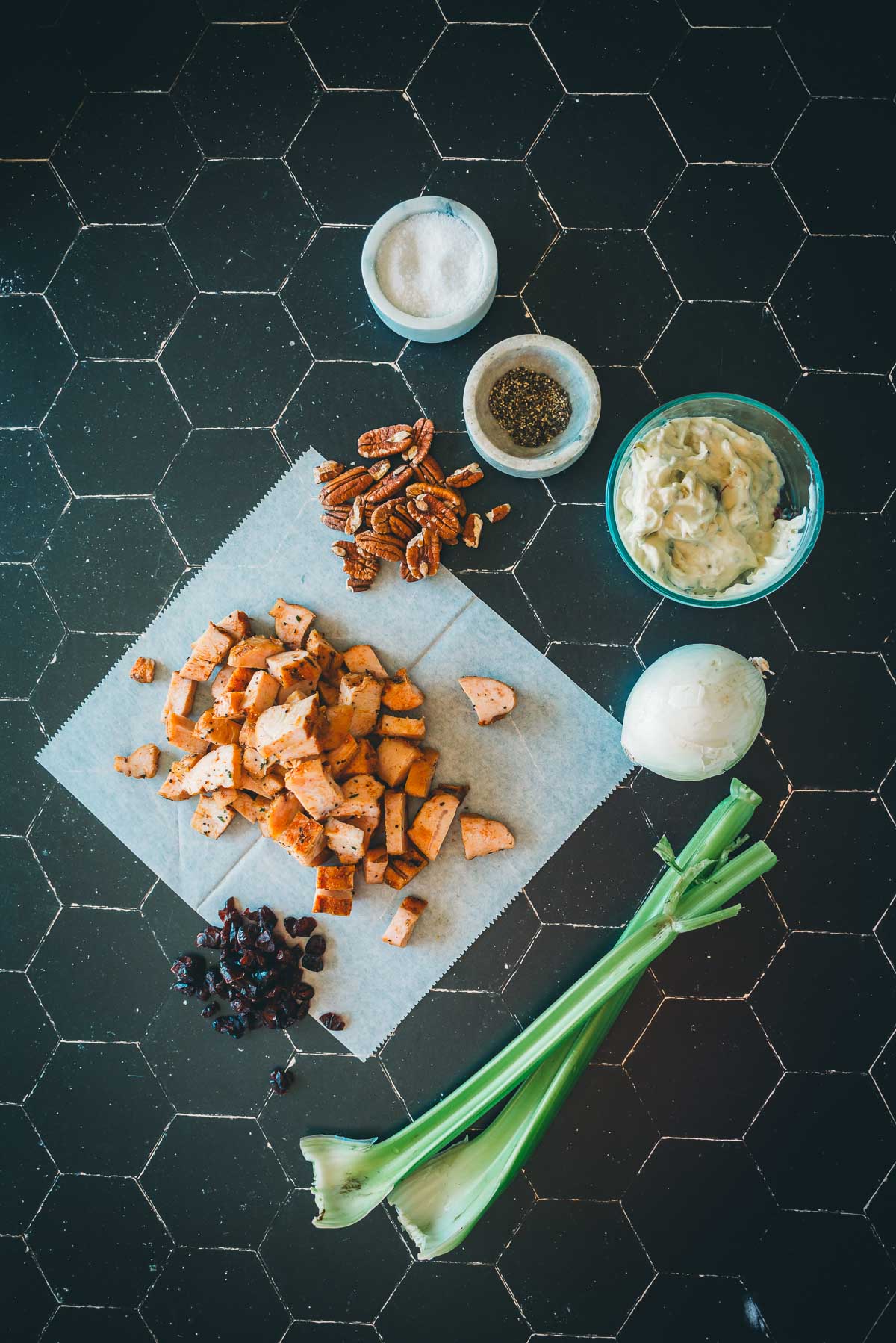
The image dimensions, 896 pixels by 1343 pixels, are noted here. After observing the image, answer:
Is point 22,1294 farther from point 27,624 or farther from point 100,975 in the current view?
point 27,624

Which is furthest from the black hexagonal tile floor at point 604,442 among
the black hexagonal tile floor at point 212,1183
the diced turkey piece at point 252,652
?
the black hexagonal tile floor at point 212,1183

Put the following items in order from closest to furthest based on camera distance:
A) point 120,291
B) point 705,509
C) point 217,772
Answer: point 705,509 < point 217,772 < point 120,291

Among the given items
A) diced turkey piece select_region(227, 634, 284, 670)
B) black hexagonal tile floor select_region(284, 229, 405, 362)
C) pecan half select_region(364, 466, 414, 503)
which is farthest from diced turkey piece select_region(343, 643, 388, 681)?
black hexagonal tile floor select_region(284, 229, 405, 362)

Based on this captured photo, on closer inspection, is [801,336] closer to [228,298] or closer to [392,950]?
[228,298]

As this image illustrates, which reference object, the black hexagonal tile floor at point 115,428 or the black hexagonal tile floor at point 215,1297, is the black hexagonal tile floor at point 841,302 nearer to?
the black hexagonal tile floor at point 115,428

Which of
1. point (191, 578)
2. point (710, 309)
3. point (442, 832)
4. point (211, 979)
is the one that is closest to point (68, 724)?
point (191, 578)


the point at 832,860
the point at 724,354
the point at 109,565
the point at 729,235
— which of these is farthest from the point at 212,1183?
the point at 729,235
